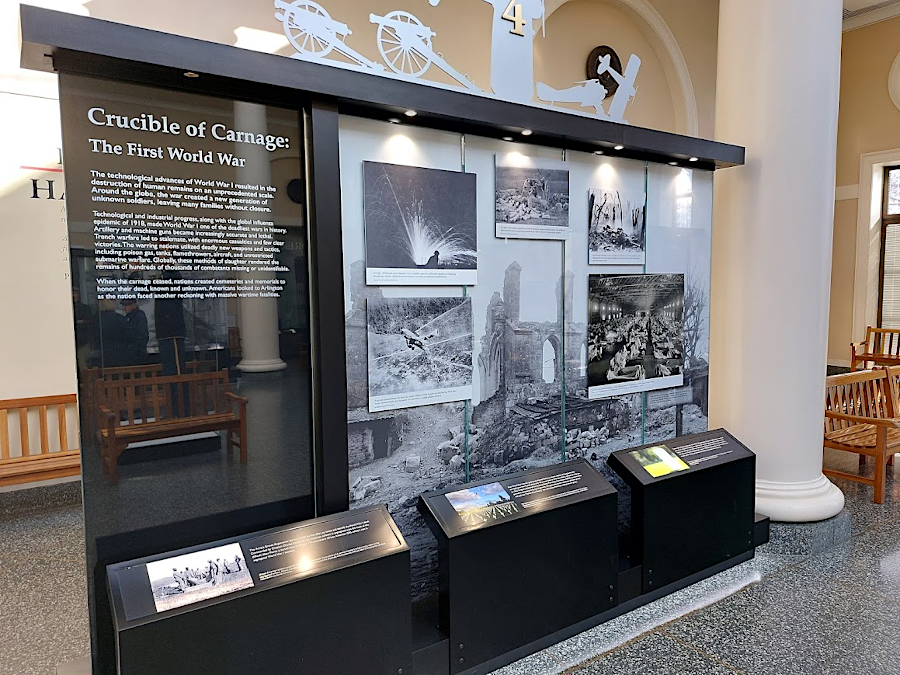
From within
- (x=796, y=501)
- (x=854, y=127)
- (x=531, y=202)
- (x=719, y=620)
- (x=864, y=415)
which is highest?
(x=854, y=127)

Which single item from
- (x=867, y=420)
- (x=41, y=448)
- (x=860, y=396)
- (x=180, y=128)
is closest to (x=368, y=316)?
(x=180, y=128)

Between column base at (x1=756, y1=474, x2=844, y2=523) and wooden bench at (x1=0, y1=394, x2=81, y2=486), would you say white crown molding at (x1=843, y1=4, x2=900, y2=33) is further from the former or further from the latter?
wooden bench at (x1=0, y1=394, x2=81, y2=486)

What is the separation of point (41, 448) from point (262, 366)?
3653 mm

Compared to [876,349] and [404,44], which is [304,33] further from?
[876,349]

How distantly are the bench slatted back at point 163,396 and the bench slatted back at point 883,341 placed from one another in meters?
9.70

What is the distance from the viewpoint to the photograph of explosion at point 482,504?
2705 millimetres

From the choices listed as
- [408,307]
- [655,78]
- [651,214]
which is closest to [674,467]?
[651,214]

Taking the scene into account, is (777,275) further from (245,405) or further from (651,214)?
(245,405)

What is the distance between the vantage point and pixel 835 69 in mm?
4102

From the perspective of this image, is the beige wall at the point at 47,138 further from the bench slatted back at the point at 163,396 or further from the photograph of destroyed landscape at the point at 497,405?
the bench slatted back at the point at 163,396

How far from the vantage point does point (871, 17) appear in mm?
9375

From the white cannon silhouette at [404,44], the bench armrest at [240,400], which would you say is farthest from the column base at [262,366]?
the white cannon silhouette at [404,44]

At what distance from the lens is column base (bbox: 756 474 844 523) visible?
13.7ft

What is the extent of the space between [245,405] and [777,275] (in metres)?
3.51
